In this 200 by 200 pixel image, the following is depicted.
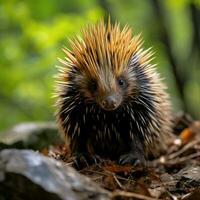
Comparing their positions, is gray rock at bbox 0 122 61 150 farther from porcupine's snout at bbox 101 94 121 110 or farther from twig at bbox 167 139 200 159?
porcupine's snout at bbox 101 94 121 110

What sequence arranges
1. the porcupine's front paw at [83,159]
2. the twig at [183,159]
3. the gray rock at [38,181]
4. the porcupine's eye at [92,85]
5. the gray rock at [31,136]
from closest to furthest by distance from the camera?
1. the gray rock at [38,181]
2. the porcupine's eye at [92,85]
3. the porcupine's front paw at [83,159]
4. the twig at [183,159]
5. the gray rock at [31,136]

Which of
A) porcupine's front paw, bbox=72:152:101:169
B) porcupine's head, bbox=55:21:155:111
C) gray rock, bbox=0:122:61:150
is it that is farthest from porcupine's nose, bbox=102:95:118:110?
gray rock, bbox=0:122:61:150

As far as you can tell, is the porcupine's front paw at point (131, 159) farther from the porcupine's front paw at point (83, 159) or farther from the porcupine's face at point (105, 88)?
the porcupine's face at point (105, 88)

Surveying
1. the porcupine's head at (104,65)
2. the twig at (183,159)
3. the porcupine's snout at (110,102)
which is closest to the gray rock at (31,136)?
the porcupine's head at (104,65)

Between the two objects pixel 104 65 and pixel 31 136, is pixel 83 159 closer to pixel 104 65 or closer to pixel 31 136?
pixel 104 65

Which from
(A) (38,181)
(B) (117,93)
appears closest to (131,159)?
(B) (117,93)

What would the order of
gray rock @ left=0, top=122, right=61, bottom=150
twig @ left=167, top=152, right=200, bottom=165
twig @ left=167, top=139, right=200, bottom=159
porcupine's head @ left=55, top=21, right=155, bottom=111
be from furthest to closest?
gray rock @ left=0, top=122, right=61, bottom=150, twig @ left=167, top=139, right=200, bottom=159, twig @ left=167, top=152, right=200, bottom=165, porcupine's head @ left=55, top=21, right=155, bottom=111
